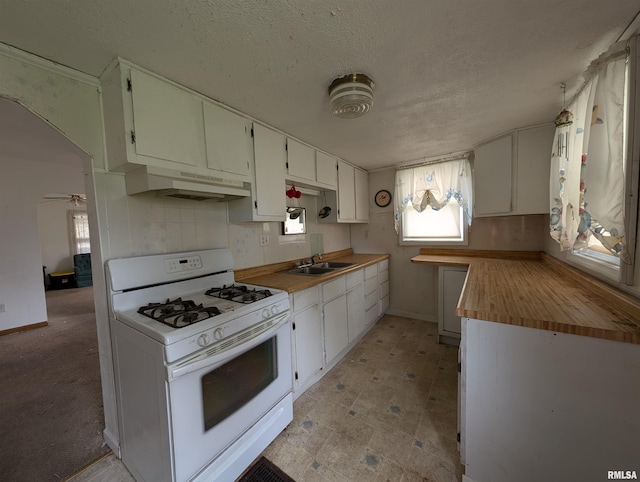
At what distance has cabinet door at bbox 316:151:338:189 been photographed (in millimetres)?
2521

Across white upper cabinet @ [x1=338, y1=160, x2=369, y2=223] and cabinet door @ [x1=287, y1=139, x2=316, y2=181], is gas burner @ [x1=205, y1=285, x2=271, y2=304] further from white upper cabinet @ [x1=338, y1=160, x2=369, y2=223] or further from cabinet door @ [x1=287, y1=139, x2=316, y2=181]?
white upper cabinet @ [x1=338, y1=160, x2=369, y2=223]

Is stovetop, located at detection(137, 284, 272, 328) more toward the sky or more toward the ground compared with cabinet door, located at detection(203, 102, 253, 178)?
more toward the ground

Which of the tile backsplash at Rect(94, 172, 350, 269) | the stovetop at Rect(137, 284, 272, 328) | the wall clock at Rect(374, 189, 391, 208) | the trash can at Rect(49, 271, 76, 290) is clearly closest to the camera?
the stovetop at Rect(137, 284, 272, 328)

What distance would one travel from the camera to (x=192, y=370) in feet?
3.38

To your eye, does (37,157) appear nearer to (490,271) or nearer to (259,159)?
(259,159)

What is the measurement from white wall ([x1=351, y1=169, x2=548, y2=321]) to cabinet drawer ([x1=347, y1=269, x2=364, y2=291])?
3.10 ft

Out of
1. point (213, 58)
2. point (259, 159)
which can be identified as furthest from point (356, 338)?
point (213, 58)

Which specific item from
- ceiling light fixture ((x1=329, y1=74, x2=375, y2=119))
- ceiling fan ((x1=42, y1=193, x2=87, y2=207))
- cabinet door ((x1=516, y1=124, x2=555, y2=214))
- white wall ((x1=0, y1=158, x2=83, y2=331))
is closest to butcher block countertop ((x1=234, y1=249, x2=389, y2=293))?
ceiling light fixture ((x1=329, y1=74, x2=375, y2=119))

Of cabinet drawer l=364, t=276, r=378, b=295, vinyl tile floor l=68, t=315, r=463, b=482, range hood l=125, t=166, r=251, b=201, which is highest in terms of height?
range hood l=125, t=166, r=251, b=201

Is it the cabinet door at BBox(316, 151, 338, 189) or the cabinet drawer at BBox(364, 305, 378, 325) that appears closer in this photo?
the cabinet door at BBox(316, 151, 338, 189)

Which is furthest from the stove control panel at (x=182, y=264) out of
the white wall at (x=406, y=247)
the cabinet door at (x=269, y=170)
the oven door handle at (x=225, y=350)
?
the white wall at (x=406, y=247)

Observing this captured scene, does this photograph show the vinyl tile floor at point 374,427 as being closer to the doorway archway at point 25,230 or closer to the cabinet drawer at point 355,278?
the cabinet drawer at point 355,278

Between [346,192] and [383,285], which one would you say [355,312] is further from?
[346,192]

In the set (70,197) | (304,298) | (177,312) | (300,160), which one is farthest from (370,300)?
(70,197)
